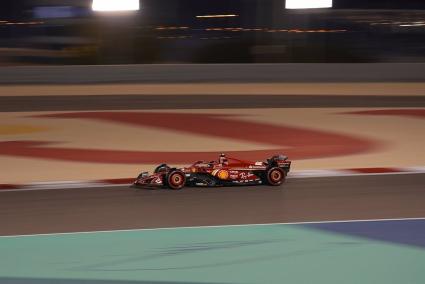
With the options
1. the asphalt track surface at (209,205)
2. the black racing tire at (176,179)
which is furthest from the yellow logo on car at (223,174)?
the black racing tire at (176,179)

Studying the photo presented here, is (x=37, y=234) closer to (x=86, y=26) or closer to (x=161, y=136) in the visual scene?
(x=161, y=136)

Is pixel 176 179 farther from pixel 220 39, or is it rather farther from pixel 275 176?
pixel 220 39

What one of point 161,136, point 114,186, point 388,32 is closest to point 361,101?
point 161,136

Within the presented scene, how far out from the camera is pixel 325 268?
17.7 feet

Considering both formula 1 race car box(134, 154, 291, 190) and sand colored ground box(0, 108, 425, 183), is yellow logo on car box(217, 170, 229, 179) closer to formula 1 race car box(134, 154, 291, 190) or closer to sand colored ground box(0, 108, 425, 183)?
formula 1 race car box(134, 154, 291, 190)

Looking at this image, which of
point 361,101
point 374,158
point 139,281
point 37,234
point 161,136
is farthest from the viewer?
point 361,101

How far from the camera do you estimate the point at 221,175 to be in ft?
27.3

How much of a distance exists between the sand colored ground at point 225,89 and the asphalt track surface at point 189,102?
810 mm

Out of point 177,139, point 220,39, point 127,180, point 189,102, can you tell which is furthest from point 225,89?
point 220,39

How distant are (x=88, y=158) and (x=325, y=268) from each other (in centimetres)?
614

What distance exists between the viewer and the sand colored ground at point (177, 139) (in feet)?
33.2

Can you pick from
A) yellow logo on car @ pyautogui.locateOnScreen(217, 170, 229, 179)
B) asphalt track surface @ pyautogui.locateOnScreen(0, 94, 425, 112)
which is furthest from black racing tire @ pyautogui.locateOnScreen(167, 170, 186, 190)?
asphalt track surface @ pyautogui.locateOnScreen(0, 94, 425, 112)

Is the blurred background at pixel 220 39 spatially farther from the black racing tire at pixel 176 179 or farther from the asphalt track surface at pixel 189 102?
the black racing tire at pixel 176 179

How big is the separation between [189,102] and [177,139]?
5673 mm
